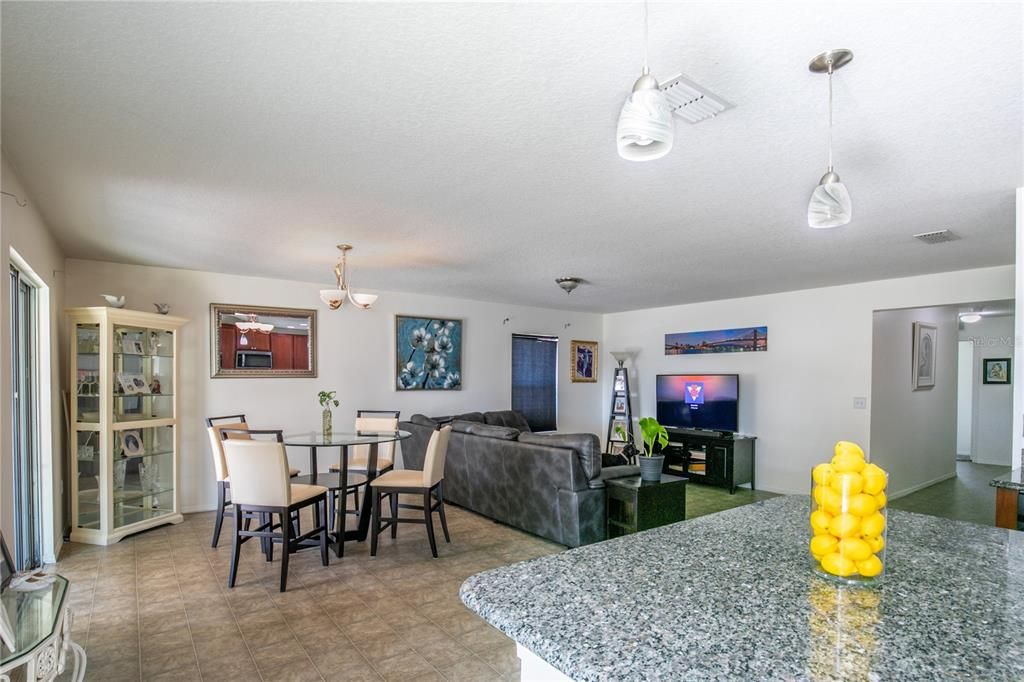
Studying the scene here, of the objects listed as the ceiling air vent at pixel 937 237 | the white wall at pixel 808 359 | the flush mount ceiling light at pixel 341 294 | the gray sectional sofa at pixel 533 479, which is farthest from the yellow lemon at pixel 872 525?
the white wall at pixel 808 359

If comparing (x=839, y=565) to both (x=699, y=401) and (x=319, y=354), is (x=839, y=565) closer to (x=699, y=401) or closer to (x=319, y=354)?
(x=319, y=354)

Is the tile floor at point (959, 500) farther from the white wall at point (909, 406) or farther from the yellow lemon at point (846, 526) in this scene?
the yellow lemon at point (846, 526)

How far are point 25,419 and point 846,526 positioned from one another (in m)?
4.46

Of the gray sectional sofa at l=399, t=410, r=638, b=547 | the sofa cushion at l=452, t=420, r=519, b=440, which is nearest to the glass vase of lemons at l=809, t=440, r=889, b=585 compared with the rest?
the gray sectional sofa at l=399, t=410, r=638, b=547

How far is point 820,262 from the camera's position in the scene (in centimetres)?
462

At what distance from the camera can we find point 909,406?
622 centimetres

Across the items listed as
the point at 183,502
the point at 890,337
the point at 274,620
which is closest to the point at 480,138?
the point at 274,620

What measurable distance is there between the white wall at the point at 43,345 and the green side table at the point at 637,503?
3554 millimetres

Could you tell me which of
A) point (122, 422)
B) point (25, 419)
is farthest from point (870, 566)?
point (122, 422)

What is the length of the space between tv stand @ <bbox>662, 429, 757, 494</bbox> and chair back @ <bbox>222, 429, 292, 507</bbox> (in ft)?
16.2

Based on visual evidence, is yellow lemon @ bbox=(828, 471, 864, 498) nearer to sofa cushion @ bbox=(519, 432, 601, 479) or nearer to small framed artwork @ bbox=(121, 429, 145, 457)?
sofa cushion @ bbox=(519, 432, 601, 479)

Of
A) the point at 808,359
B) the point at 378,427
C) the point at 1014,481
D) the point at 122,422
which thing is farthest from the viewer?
the point at 808,359

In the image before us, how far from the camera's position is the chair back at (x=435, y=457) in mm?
3990

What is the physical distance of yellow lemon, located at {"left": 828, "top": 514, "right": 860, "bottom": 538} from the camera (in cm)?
113
